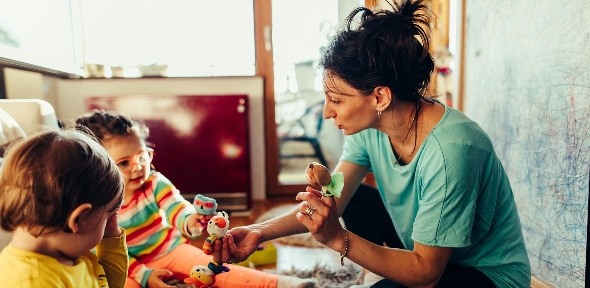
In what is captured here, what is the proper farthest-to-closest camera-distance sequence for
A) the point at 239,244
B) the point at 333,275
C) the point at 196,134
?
the point at 196,134 → the point at 333,275 → the point at 239,244

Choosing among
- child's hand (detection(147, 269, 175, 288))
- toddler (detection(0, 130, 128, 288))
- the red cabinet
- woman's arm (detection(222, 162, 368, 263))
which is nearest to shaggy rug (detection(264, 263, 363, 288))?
woman's arm (detection(222, 162, 368, 263))

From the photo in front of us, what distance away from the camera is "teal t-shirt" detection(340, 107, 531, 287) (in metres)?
0.93

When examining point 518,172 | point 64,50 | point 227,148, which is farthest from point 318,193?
point 64,50

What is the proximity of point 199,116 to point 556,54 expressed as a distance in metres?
1.87

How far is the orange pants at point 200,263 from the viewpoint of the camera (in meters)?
1.33

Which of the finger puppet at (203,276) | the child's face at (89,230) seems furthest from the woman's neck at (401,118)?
the child's face at (89,230)

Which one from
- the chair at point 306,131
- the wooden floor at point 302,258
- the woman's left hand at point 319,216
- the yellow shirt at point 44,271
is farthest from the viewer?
the chair at point 306,131

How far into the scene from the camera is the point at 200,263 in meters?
1.40

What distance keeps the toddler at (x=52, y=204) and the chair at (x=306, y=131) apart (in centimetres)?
236

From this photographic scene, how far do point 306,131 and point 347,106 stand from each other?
2.15 meters

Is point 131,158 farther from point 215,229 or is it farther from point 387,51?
point 387,51

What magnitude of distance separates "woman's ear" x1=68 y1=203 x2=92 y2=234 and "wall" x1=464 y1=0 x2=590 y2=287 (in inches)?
51.3

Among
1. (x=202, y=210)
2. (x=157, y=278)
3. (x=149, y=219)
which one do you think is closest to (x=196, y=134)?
(x=149, y=219)

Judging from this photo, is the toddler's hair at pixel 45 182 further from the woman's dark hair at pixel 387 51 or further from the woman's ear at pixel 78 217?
the woman's dark hair at pixel 387 51
